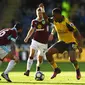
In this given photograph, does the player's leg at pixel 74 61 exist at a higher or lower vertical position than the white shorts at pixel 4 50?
lower

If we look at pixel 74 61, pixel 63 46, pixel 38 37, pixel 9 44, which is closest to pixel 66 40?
pixel 63 46

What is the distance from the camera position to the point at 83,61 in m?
27.1

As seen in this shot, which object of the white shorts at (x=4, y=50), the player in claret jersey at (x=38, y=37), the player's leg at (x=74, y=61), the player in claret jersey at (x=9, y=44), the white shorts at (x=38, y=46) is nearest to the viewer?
the player in claret jersey at (x=9, y=44)

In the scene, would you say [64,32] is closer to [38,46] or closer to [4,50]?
[4,50]

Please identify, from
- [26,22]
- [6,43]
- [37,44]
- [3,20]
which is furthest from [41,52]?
[3,20]

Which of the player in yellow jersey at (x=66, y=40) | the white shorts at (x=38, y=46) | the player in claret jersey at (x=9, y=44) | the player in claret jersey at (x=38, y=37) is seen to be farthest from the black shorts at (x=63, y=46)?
Result: the white shorts at (x=38, y=46)

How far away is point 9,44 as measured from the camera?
15.2 metres

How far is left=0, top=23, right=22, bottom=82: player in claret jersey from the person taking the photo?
48.8 feet

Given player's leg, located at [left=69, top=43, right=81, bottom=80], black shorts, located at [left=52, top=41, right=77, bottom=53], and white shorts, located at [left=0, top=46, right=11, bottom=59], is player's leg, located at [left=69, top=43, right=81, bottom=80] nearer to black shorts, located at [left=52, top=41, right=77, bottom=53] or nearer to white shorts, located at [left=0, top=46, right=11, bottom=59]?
black shorts, located at [left=52, top=41, right=77, bottom=53]

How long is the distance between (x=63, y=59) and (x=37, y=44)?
1002cm

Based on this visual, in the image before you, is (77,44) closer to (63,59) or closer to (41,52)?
(41,52)

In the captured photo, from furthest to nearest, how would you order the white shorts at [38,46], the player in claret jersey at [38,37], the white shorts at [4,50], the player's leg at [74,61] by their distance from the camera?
1. the white shorts at [38,46]
2. the player in claret jersey at [38,37]
3. the white shorts at [4,50]
4. the player's leg at [74,61]

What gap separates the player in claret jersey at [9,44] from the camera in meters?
14.9

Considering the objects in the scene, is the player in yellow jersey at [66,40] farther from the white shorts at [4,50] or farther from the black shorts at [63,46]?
the white shorts at [4,50]
